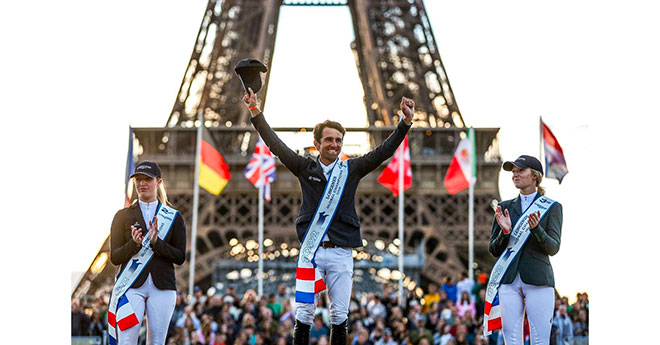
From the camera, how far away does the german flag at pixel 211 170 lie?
23.6 meters

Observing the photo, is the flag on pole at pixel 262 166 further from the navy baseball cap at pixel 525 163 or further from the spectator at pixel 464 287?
the navy baseball cap at pixel 525 163

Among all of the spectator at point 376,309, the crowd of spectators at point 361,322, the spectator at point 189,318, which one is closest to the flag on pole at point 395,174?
the crowd of spectators at point 361,322

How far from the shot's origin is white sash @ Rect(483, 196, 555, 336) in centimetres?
726

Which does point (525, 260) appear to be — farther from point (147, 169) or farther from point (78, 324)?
point (78, 324)

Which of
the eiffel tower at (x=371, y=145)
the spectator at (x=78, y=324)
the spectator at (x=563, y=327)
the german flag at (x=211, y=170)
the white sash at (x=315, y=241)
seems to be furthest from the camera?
the eiffel tower at (x=371, y=145)

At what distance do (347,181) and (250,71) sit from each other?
1057 mm

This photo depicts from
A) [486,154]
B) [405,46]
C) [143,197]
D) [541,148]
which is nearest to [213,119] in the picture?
[405,46]

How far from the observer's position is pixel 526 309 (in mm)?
7211

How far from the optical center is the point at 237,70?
704 cm

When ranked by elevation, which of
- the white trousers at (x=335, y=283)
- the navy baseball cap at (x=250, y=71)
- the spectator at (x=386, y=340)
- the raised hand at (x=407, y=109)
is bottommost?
the spectator at (x=386, y=340)

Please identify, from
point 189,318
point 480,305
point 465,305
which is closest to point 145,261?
point 189,318

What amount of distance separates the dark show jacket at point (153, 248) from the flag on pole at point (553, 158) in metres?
13.2

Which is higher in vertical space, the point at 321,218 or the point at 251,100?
the point at 251,100

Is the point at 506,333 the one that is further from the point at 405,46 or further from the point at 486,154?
the point at 405,46
